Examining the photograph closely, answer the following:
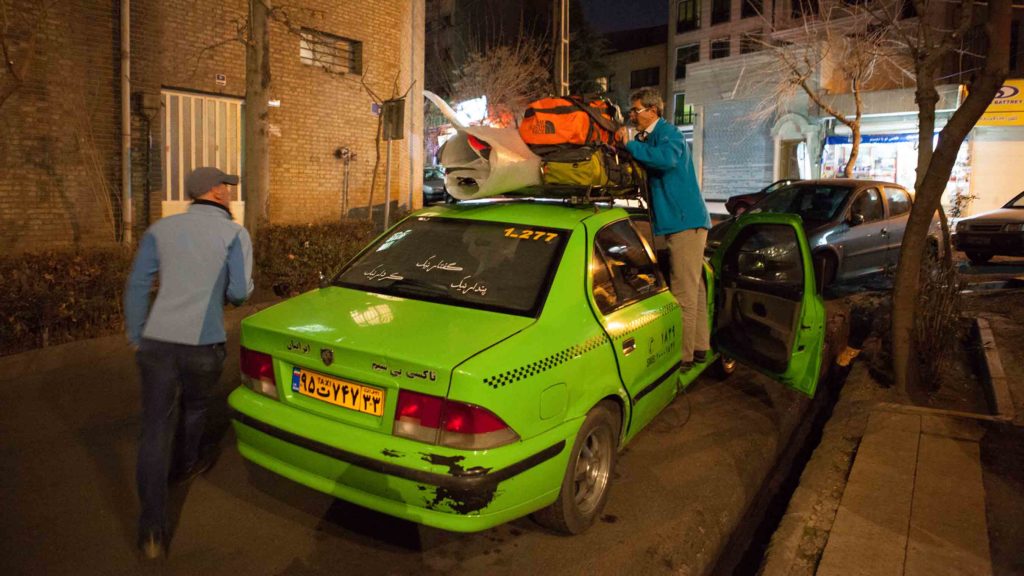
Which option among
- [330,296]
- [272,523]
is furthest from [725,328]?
[272,523]

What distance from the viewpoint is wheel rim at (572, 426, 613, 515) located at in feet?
12.0

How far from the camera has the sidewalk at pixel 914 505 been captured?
3.30 m

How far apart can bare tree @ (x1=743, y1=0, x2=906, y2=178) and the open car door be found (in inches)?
530

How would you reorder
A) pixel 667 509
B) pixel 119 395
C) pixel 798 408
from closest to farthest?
1. pixel 667 509
2. pixel 119 395
3. pixel 798 408

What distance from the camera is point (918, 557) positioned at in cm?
334

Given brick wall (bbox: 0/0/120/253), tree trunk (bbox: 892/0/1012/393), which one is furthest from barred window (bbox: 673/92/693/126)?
tree trunk (bbox: 892/0/1012/393)

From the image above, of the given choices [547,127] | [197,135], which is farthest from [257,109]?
[547,127]

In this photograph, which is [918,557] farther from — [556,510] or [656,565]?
[556,510]

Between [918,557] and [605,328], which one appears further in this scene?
[605,328]

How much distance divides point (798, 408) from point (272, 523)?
169 inches

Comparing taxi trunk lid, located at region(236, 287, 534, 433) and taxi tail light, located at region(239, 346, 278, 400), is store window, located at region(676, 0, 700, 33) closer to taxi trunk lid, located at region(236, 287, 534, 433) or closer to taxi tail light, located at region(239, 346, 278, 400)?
taxi trunk lid, located at region(236, 287, 534, 433)

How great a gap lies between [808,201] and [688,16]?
3033 cm

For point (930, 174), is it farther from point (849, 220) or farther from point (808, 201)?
point (808, 201)

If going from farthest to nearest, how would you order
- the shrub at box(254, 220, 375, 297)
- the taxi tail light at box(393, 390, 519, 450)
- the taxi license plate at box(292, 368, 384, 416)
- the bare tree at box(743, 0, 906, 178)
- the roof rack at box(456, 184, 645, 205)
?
the bare tree at box(743, 0, 906, 178) → the shrub at box(254, 220, 375, 297) → the roof rack at box(456, 184, 645, 205) → the taxi license plate at box(292, 368, 384, 416) → the taxi tail light at box(393, 390, 519, 450)
